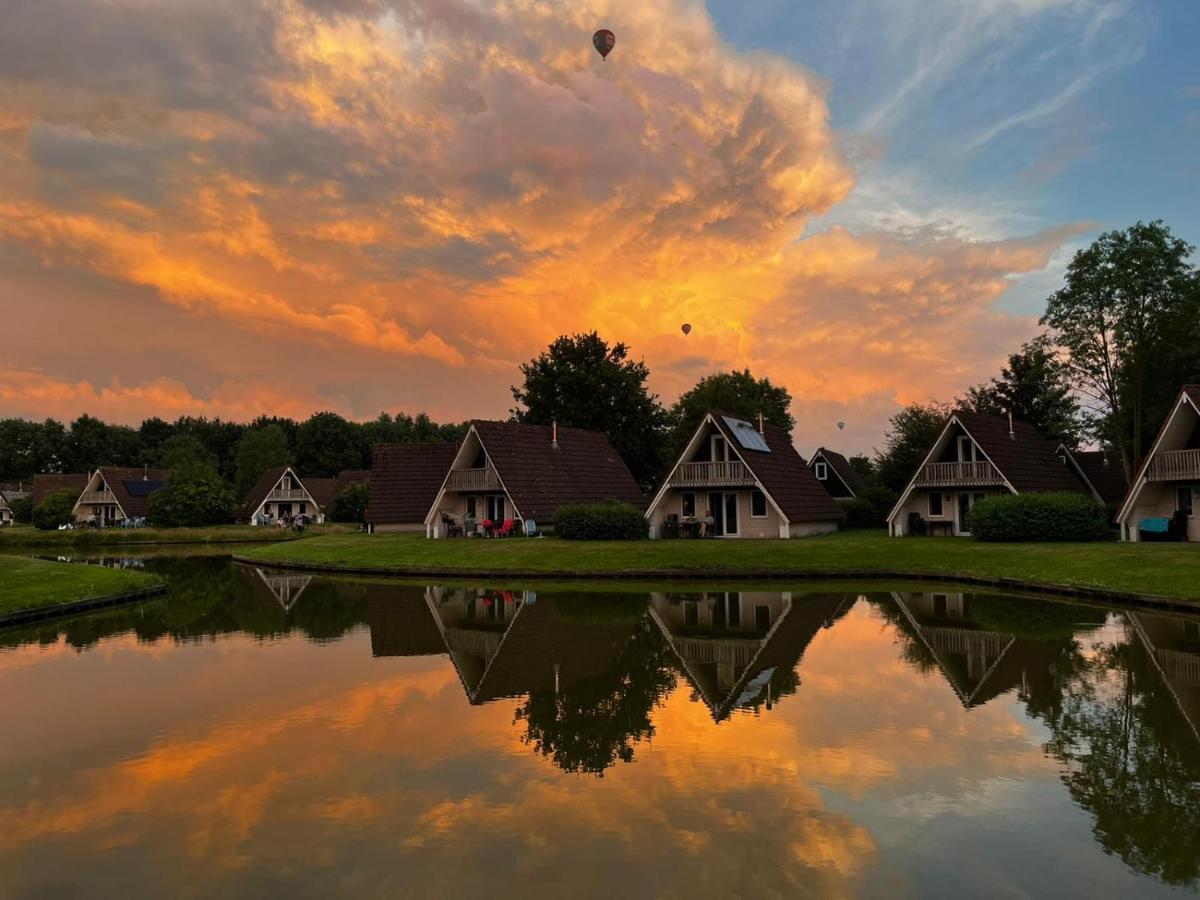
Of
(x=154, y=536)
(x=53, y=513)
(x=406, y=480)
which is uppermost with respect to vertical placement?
(x=406, y=480)

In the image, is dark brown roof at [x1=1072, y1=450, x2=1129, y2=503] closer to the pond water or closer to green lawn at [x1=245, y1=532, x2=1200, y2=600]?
green lawn at [x1=245, y1=532, x2=1200, y2=600]

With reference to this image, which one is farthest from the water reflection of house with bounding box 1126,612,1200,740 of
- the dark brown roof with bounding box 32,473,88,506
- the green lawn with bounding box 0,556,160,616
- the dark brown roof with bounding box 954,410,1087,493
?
the dark brown roof with bounding box 32,473,88,506

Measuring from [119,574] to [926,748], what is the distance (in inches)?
1113

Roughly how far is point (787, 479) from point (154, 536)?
154 feet

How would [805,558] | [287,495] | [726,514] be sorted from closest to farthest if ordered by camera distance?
1. [805,558]
2. [726,514]
3. [287,495]

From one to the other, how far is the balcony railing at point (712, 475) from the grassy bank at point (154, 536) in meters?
A: 29.3

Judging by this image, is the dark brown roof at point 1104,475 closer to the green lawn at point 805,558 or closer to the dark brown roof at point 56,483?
the green lawn at point 805,558

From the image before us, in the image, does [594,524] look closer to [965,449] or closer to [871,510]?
[965,449]

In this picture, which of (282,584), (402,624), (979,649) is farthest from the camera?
(282,584)

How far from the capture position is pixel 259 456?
107m

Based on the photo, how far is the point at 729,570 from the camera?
32.4 meters

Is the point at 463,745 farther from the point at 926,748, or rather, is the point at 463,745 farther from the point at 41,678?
the point at 41,678

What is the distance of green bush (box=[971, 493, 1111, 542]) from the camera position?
34281 mm

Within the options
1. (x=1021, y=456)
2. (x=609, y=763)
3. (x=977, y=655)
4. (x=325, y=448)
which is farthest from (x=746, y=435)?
(x=325, y=448)
